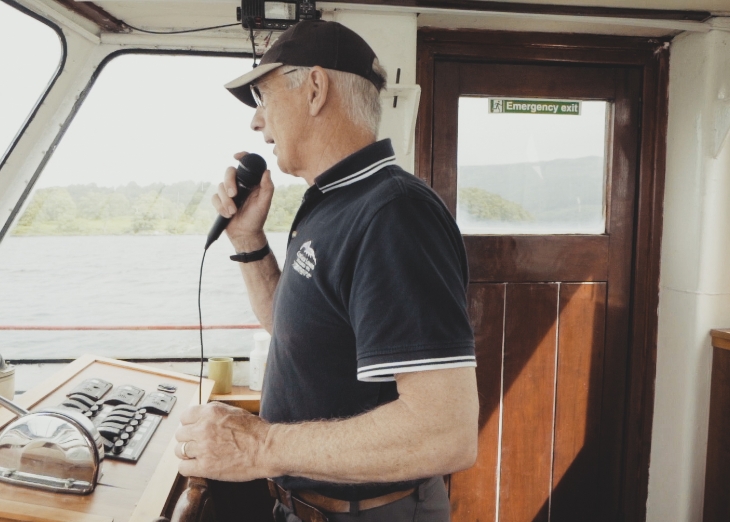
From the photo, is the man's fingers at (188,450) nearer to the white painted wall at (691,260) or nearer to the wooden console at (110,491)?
the wooden console at (110,491)

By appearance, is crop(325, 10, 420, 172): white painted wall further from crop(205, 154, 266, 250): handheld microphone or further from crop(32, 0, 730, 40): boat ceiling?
crop(205, 154, 266, 250): handheld microphone

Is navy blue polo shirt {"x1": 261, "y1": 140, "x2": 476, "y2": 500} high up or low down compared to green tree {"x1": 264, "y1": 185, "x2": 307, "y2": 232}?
down

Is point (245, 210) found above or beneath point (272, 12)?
beneath

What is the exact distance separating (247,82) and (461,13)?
45.9 inches

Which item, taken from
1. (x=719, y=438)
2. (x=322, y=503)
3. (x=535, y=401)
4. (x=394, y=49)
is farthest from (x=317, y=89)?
(x=719, y=438)

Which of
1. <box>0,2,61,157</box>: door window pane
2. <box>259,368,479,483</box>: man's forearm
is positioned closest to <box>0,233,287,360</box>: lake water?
<box>0,2,61,157</box>: door window pane

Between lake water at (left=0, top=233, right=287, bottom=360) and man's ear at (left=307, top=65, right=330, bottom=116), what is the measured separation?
133 cm

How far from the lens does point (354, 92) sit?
3.82 ft

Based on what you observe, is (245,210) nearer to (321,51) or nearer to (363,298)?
(321,51)

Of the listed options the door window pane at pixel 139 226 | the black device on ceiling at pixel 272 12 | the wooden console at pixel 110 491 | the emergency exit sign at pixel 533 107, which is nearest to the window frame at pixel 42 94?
the door window pane at pixel 139 226

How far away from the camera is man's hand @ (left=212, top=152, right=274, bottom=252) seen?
144cm

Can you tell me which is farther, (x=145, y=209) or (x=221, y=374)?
(x=145, y=209)

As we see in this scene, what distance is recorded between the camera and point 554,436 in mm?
2475

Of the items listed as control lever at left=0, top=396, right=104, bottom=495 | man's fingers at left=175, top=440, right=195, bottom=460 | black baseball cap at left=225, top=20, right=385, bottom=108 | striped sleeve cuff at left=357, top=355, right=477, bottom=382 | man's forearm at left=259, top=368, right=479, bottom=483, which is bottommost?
control lever at left=0, top=396, right=104, bottom=495
